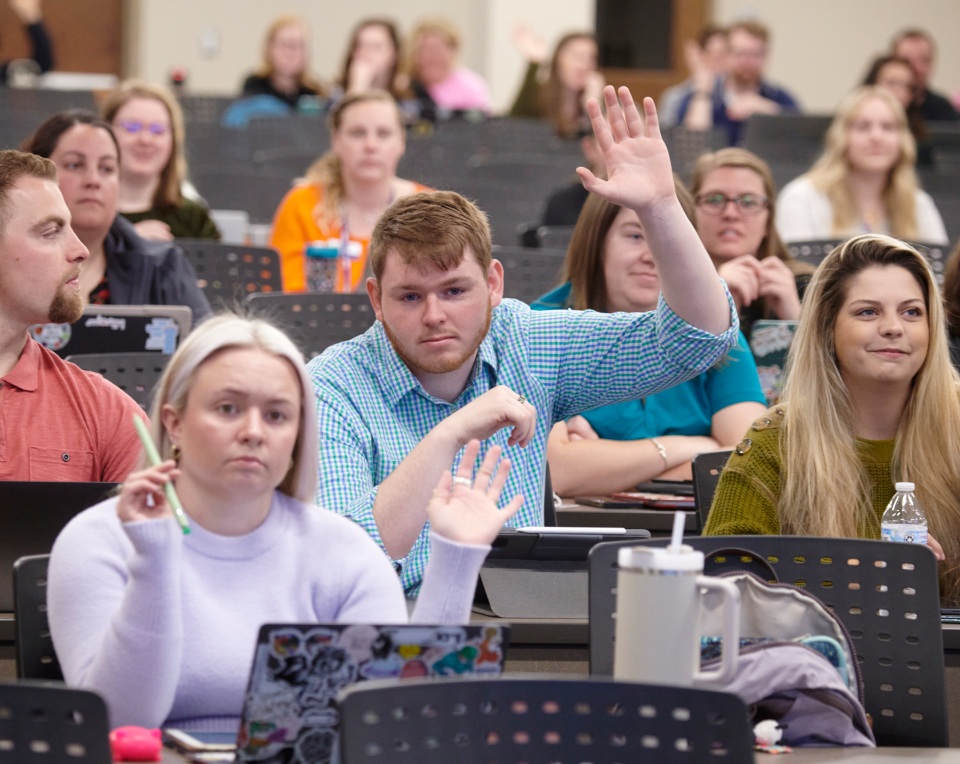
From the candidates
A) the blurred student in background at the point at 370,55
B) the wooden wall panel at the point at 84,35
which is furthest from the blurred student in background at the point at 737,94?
the wooden wall panel at the point at 84,35

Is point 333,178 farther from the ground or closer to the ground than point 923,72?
closer to the ground

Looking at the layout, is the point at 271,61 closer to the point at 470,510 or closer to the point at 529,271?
the point at 529,271

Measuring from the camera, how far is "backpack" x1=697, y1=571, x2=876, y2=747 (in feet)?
5.02

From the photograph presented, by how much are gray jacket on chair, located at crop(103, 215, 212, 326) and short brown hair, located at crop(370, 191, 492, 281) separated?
1333 millimetres

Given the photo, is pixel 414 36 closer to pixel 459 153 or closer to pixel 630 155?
pixel 459 153

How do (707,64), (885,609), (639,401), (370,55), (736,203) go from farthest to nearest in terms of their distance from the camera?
1. (707,64)
2. (370,55)
3. (736,203)
4. (639,401)
5. (885,609)

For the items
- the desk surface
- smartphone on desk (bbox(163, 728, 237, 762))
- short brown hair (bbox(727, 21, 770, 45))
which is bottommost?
the desk surface

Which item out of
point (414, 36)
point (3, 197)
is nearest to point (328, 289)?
point (3, 197)

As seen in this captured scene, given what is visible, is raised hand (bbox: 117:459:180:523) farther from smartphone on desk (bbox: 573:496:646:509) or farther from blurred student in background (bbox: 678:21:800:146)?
blurred student in background (bbox: 678:21:800:146)

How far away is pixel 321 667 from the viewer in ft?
4.26

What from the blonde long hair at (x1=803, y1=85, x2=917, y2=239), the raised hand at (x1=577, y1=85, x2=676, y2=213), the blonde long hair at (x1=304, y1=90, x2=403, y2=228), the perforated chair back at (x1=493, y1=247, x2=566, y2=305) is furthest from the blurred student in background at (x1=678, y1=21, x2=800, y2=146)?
the raised hand at (x1=577, y1=85, x2=676, y2=213)

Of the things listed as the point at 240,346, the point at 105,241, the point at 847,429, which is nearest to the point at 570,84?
the point at 105,241

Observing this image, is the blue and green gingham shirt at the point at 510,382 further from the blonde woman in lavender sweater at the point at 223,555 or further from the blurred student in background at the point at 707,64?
the blurred student in background at the point at 707,64

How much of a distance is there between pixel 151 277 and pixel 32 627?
194 cm
